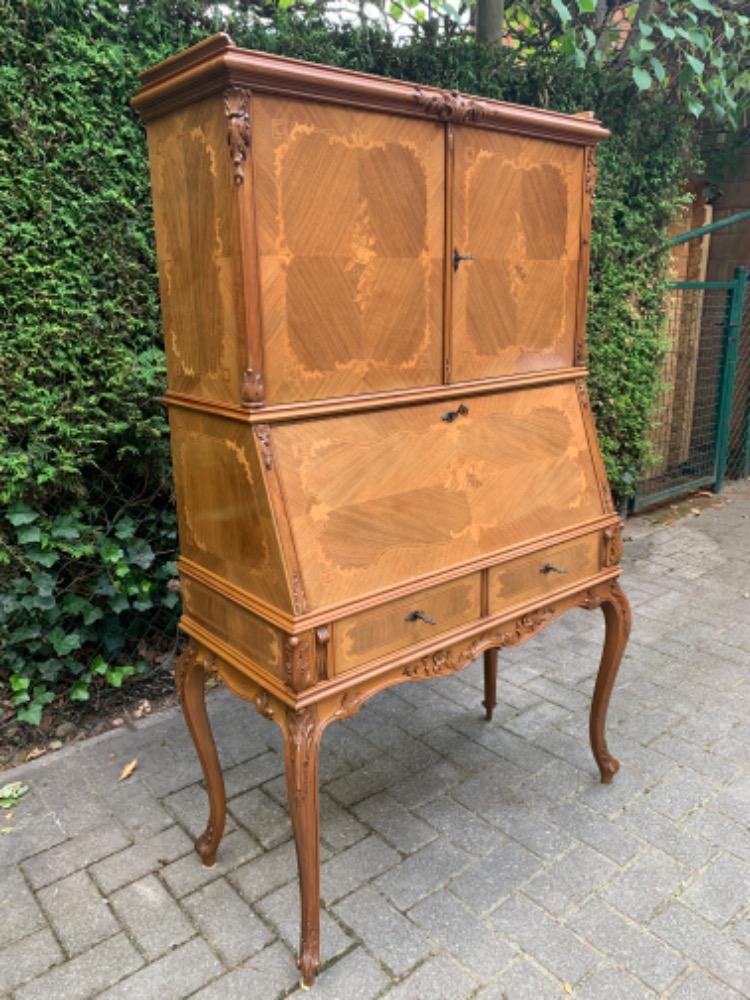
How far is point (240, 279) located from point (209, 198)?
9.9 inches

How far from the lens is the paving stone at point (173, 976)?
1.95 m

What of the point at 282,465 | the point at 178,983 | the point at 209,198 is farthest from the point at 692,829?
the point at 209,198

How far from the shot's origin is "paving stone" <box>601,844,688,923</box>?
2203mm

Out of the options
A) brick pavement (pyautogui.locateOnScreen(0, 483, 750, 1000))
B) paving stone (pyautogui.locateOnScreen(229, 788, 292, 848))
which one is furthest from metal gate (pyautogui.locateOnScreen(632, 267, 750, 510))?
paving stone (pyautogui.locateOnScreen(229, 788, 292, 848))

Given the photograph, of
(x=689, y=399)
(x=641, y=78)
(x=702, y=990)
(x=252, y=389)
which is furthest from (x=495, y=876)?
(x=689, y=399)

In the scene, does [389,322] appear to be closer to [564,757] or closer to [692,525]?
[564,757]

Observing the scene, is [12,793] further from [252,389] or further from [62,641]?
[252,389]

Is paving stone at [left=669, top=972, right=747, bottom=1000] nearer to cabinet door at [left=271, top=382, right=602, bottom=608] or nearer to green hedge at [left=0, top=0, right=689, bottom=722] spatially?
cabinet door at [left=271, top=382, right=602, bottom=608]

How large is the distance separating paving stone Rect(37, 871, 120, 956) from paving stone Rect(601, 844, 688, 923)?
4.90 ft

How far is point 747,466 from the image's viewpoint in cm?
701

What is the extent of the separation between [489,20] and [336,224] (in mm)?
3018

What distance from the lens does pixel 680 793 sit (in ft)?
8.93

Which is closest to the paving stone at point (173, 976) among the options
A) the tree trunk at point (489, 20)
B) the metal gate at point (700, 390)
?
the tree trunk at point (489, 20)

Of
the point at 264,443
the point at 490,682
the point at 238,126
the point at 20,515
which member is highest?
the point at 238,126
